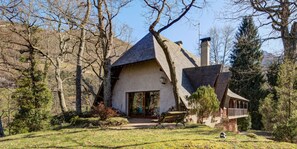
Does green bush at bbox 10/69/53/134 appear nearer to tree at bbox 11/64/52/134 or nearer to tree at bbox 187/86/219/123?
tree at bbox 11/64/52/134

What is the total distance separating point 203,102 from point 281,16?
570cm

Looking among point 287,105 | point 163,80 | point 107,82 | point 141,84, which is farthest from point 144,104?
point 287,105

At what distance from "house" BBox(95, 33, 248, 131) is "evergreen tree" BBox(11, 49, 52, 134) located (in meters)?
4.90

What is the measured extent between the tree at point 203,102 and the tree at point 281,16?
176 inches

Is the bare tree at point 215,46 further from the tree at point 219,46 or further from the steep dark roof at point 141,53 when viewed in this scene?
the steep dark roof at point 141,53

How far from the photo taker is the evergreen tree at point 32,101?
13.0m

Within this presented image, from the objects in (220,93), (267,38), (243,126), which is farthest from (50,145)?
(243,126)

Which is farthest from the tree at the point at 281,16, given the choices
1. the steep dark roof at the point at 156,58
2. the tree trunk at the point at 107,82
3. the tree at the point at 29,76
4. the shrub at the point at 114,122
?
the tree at the point at 29,76

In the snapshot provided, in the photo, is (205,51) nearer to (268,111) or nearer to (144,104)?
(144,104)

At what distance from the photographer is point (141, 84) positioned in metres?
15.3

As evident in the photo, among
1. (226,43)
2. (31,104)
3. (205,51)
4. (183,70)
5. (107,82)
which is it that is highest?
(226,43)

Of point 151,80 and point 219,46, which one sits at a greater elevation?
point 219,46

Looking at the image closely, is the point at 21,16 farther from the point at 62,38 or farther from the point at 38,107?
the point at 38,107

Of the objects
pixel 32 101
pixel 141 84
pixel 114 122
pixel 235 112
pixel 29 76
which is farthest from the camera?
pixel 235 112
